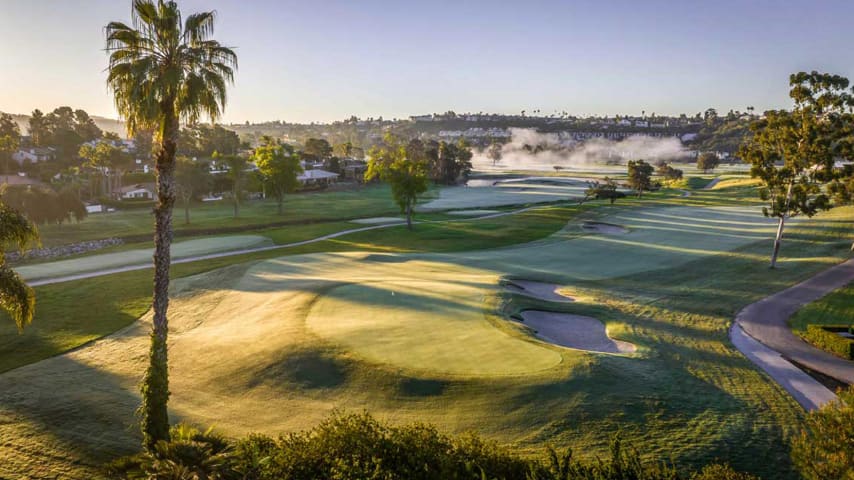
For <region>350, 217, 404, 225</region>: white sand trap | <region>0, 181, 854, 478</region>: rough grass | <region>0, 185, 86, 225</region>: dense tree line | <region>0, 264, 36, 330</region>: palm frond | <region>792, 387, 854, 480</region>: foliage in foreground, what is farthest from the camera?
<region>350, 217, 404, 225</region>: white sand trap

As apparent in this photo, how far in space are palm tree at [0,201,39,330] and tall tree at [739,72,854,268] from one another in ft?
153

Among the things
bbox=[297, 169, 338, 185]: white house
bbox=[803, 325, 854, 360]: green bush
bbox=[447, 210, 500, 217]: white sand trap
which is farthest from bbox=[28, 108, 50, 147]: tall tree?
bbox=[803, 325, 854, 360]: green bush

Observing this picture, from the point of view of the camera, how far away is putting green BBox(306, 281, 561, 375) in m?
18.8

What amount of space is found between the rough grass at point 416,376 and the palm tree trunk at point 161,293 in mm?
1639

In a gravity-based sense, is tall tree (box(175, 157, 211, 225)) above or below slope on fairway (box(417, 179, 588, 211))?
above

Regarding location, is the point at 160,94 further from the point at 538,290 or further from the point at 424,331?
the point at 538,290

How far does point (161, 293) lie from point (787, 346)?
27646 mm

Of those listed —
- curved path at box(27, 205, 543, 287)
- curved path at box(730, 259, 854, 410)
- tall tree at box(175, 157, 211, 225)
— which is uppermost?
tall tree at box(175, 157, 211, 225)

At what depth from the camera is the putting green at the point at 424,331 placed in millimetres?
18797

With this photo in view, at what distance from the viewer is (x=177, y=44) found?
546 inches

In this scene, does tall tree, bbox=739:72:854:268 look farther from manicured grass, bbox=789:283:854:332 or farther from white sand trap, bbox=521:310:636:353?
white sand trap, bbox=521:310:636:353

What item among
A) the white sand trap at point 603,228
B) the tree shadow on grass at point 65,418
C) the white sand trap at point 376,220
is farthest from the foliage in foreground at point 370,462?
the white sand trap at point 376,220

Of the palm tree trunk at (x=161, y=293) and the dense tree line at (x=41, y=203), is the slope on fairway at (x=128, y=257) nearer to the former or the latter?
the dense tree line at (x=41, y=203)

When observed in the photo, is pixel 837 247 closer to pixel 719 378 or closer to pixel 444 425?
pixel 719 378
